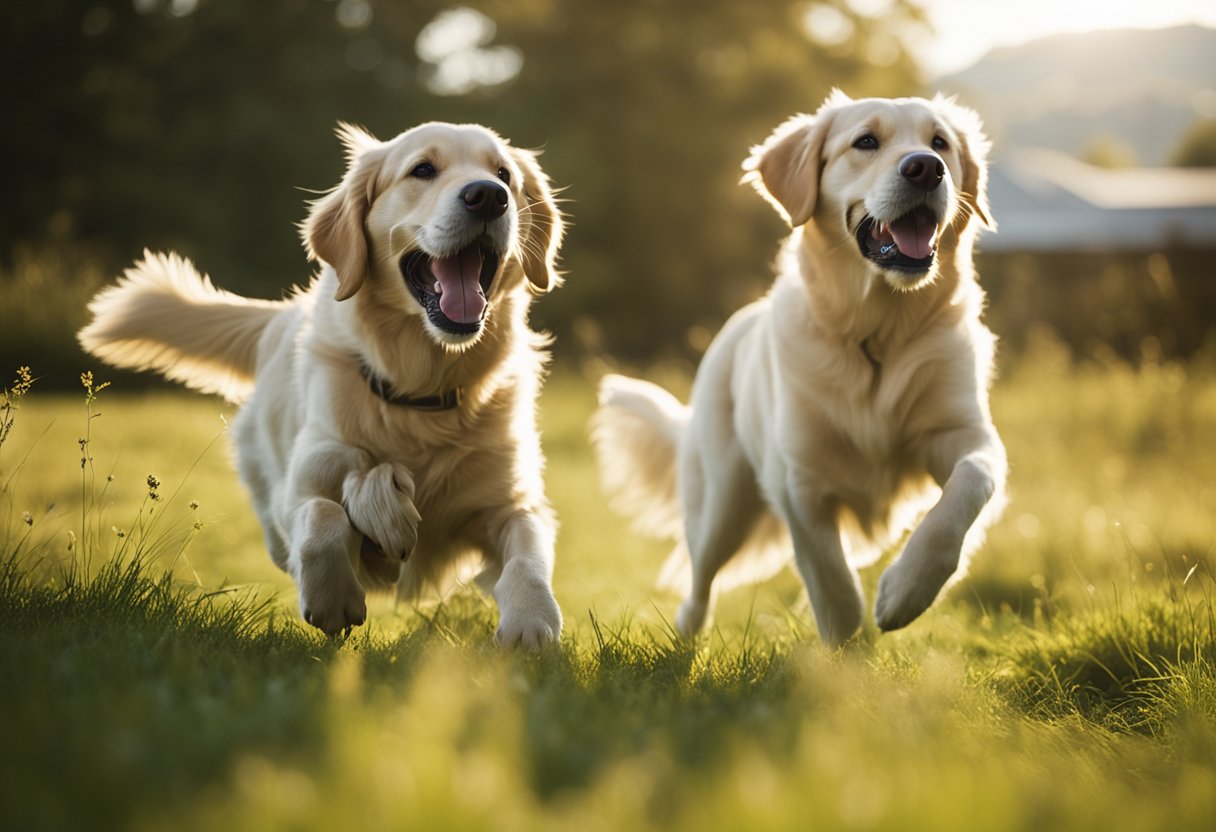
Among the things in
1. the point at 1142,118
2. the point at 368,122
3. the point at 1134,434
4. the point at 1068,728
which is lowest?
the point at 1142,118

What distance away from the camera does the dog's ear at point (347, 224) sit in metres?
3.79

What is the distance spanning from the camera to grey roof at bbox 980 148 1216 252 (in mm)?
31375

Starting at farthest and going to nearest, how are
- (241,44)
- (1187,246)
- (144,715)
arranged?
(241,44) < (1187,246) < (144,715)

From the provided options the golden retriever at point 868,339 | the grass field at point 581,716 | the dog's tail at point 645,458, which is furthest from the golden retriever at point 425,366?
the dog's tail at point 645,458

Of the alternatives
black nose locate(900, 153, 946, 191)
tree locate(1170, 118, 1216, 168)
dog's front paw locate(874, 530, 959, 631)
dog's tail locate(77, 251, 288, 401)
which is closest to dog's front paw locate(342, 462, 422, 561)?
dog's front paw locate(874, 530, 959, 631)

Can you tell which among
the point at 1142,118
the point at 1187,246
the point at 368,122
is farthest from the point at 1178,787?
the point at 1142,118

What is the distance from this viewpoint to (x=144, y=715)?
84.0 inches

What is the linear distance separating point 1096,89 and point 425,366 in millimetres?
42472

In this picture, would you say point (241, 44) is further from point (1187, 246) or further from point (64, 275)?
point (1187, 246)

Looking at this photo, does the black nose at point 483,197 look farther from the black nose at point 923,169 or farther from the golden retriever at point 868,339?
the black nose at point 923,169

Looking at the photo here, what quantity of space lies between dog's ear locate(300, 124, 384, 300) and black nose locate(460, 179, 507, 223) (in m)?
0.44

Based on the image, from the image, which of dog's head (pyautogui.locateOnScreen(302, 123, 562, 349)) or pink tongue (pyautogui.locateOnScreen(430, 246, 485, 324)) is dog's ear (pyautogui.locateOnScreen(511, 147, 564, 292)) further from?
pink tongue (pyautogui.locateOnScreen(430, 246, 485, 324))

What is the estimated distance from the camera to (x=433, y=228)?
12.0 ft

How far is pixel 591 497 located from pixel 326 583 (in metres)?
5.94
